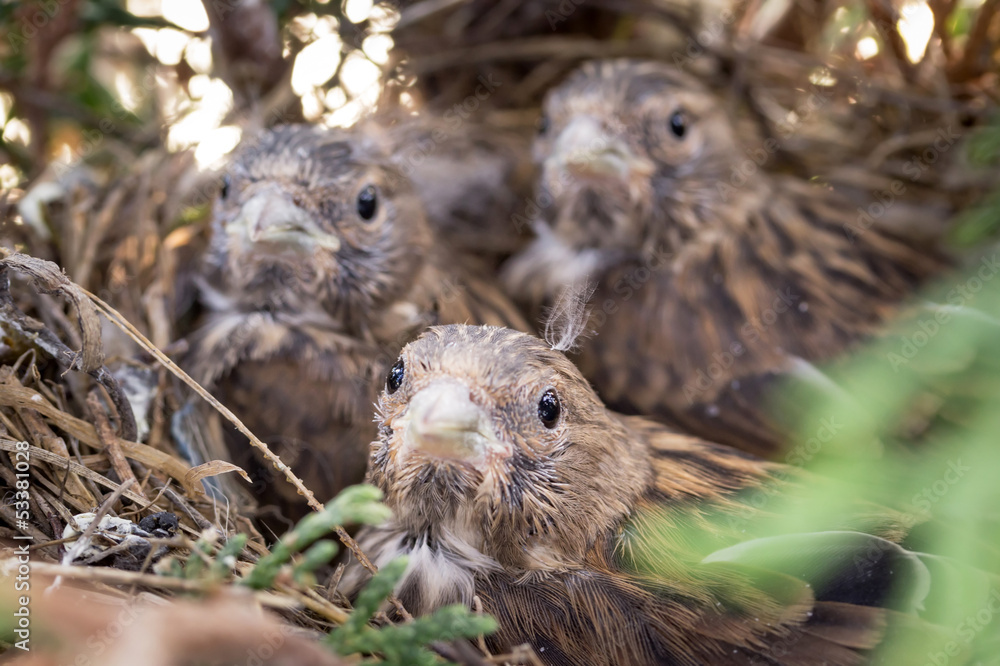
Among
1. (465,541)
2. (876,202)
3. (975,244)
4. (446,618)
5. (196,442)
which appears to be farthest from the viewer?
(876,202)

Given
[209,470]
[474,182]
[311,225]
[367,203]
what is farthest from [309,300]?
[474,182]

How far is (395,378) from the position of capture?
5.71 ft

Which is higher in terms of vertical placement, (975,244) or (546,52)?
(546,52)


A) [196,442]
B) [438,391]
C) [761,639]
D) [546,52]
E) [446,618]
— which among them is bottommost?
[196,442]

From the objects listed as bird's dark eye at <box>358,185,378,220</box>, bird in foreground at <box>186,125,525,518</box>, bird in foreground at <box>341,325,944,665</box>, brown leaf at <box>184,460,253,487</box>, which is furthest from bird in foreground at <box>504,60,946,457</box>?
brown leaf at <box>184,460,253,487</box>

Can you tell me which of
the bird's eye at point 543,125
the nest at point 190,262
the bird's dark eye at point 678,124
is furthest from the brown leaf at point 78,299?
the bird's dark eye at point 678,124

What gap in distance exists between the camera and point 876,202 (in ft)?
10.2

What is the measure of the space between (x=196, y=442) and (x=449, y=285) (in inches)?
35.7

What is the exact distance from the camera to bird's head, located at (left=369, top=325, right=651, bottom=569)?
1.58 m

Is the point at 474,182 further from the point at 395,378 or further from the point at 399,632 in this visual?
the point at 399,632

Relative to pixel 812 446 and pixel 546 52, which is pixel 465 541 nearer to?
pixel 812 446

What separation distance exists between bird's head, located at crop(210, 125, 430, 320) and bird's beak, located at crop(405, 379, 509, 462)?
0.84m

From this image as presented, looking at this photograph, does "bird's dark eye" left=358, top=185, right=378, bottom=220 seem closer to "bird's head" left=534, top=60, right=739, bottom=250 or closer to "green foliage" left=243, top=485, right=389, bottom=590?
"bird's head" left=534, top=60, right=739, bottom=250

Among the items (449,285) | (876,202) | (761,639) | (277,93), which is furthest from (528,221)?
(761,639)
